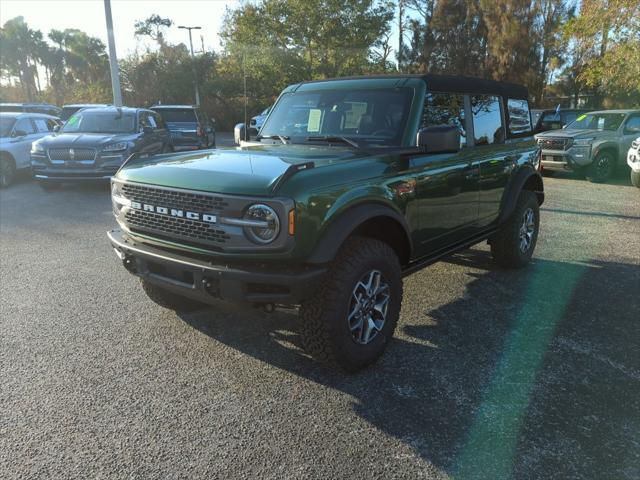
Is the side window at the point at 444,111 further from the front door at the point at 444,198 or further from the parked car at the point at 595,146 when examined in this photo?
the parked car at the point at 595,146

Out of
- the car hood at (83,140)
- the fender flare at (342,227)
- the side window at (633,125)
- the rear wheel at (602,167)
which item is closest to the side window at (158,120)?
the car hood at (83,140)

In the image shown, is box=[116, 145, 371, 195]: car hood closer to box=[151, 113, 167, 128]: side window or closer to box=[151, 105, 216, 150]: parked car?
box=[151, 113, 167, 128]: side window

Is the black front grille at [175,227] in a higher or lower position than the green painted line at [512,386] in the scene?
higher

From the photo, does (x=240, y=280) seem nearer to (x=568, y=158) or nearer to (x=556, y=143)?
(x=568, y=158)

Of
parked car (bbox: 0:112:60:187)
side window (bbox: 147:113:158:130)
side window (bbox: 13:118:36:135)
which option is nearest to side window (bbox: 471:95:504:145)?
side window (bbox: 147:113:158:130)

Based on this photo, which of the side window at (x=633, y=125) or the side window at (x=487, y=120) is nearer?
the side window at (x=487, y=120)

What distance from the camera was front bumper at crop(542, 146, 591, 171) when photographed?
1194 centimetres

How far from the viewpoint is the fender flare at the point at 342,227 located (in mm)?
2869

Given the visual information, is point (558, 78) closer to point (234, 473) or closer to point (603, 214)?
point (603, 214)

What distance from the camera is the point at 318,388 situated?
122 inches

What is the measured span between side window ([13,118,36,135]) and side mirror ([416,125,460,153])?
11.7 m

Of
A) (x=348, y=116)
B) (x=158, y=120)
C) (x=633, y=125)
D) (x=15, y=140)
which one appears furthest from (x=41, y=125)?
(x=633, y=125)

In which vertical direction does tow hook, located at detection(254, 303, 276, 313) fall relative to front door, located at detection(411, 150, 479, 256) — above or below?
below

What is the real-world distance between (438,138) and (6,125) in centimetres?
1189
